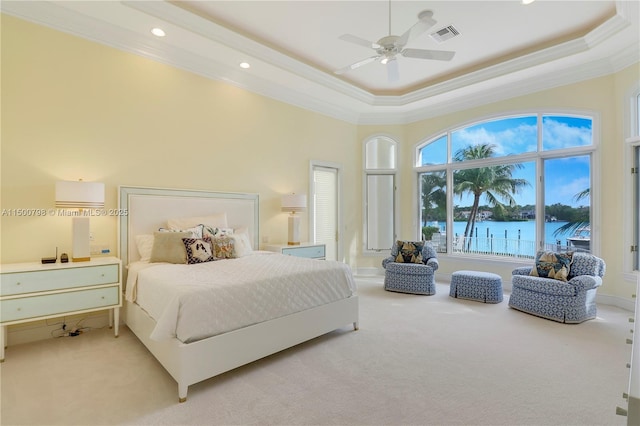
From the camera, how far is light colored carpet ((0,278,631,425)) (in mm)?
2076

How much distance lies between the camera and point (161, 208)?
13.2ft

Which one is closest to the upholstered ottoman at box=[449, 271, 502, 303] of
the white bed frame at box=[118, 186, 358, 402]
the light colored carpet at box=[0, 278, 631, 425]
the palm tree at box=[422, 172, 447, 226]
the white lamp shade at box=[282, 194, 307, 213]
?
the light colored carpet at box=[0, 278, 631, 425]

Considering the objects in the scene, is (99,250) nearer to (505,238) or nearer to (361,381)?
(361,381)

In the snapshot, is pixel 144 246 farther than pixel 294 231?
No

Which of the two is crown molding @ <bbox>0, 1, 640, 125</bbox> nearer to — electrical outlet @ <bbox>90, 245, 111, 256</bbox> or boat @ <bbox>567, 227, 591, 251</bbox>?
boat @ <bbox>567, 227, 591, 251</bbox>

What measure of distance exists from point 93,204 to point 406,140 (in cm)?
552

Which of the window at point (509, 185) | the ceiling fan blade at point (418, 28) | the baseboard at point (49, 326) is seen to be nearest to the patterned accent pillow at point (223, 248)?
the baseboard at point (49, 326)

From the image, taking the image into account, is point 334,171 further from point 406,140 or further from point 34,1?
point 34,1

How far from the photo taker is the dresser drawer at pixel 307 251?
→ 4.88m

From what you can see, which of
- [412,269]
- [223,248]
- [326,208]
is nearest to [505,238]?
[412,269]

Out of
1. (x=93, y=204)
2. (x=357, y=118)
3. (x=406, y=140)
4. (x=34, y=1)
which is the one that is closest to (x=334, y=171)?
(x=357, y=118)

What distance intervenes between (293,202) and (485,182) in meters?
3.47

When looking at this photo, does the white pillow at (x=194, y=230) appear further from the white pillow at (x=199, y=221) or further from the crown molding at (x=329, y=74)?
the crown molding at (x=329, y=74)

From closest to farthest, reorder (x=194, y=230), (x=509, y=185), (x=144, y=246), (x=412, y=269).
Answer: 1. (x=144, y=246)
2. (x=194, y=230)
3. (x=412, y=269)
4. (x=509, y=185)
